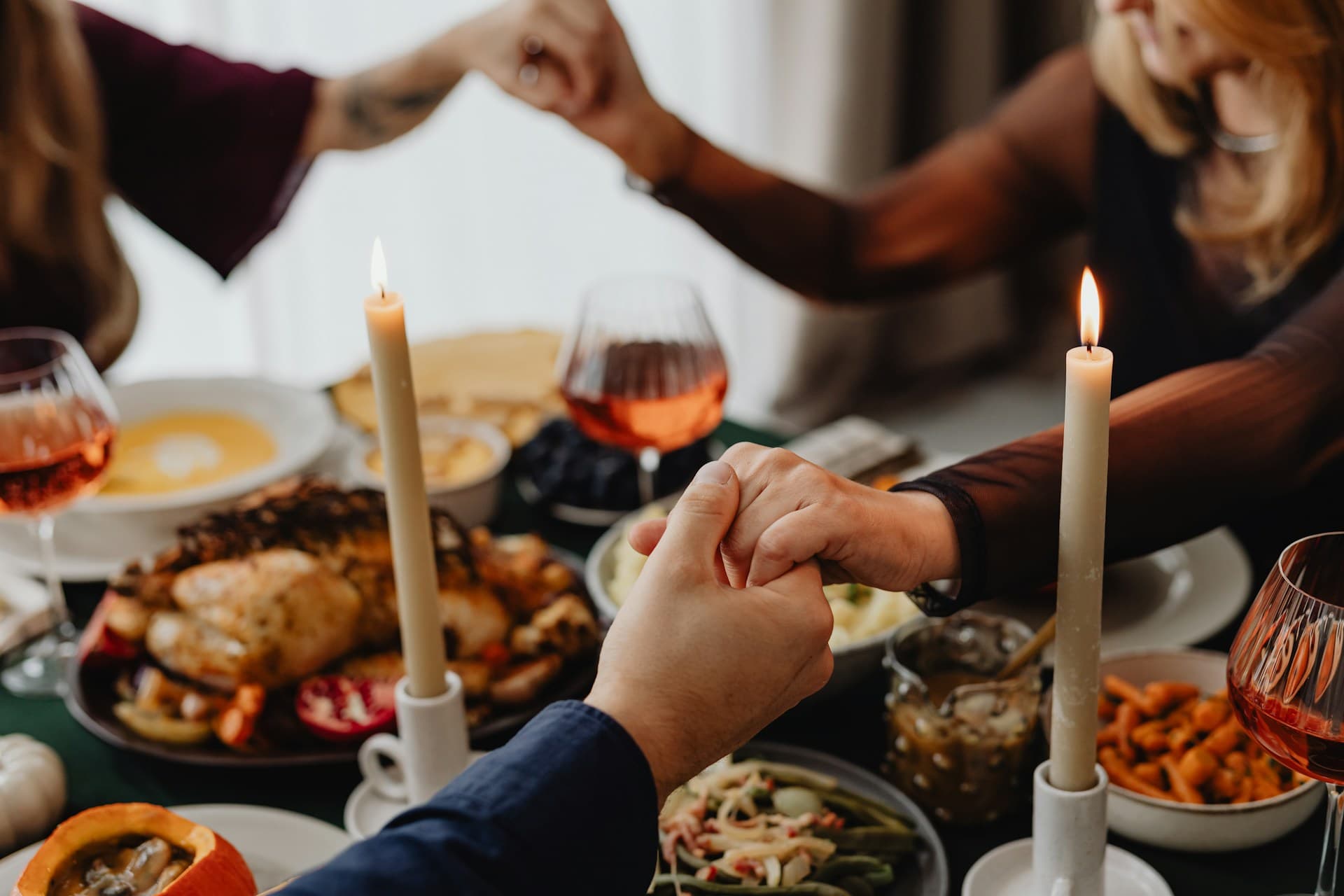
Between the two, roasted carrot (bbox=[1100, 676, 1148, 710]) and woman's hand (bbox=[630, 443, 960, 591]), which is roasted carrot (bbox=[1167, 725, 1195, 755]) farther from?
woman's hand (bbox=[630, 443, 960, 591])

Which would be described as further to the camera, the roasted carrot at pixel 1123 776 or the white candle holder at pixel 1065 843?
the roasted carrot at pixel 1123 776

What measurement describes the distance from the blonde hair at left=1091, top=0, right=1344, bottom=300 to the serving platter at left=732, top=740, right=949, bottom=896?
0.85 meters

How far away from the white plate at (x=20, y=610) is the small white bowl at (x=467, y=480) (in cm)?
33

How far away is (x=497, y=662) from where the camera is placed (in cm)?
114

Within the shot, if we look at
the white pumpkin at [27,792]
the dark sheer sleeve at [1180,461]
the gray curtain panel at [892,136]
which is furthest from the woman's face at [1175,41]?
the gray curtain panel at [892,136]

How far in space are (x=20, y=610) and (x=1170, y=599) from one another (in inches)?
44.0

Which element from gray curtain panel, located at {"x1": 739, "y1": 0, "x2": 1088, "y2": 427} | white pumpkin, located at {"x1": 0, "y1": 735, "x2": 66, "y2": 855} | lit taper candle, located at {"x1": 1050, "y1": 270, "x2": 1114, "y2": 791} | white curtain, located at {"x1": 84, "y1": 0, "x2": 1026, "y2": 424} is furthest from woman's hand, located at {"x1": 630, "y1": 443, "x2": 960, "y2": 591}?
gray curtain panel, located at {"x1": 739, "y1": 0, "x2": 1088, "y2": 427}

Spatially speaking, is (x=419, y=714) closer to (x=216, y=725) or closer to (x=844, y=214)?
(x=216, y=725)

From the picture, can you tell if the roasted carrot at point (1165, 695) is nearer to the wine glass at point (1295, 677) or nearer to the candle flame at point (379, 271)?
the wine glass at point (1295, 677)

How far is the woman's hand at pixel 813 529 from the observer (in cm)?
81

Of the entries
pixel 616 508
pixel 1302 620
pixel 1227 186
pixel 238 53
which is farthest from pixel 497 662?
pixel 238 53

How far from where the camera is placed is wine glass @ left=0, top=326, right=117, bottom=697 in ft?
3.71

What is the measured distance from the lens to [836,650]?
107cm

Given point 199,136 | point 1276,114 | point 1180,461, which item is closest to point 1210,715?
point 1180,461
